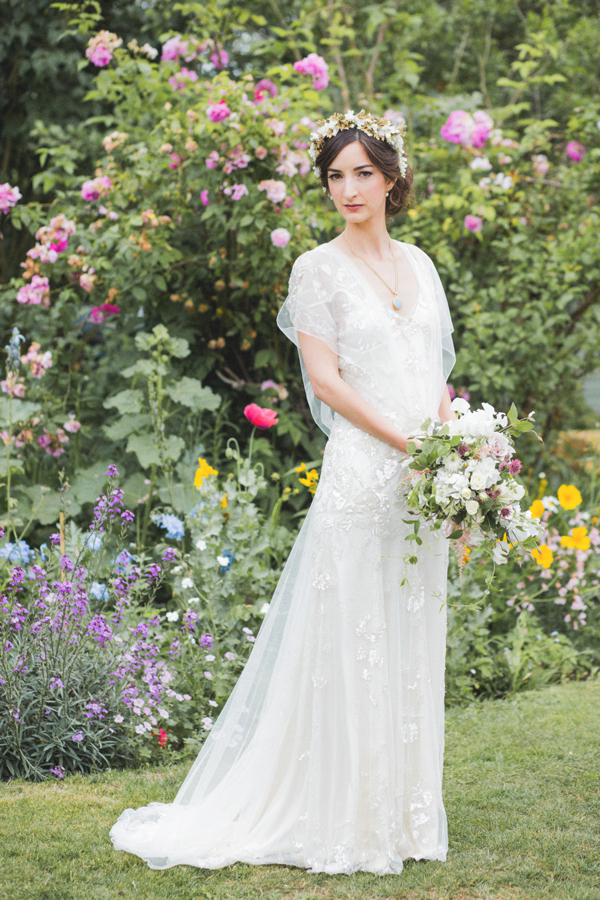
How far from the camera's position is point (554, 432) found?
5859mm

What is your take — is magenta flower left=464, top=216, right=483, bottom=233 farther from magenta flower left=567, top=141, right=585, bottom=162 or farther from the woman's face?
the woman's face

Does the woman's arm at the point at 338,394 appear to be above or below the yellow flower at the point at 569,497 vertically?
above

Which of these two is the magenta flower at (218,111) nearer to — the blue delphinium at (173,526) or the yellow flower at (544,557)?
the blue delphinium at (173,526)

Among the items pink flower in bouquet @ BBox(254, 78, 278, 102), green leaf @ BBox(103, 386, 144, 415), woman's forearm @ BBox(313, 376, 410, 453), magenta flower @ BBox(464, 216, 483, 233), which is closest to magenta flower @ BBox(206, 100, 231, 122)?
pink flower in bouquet @ BBox(254, 78, 278, 102)

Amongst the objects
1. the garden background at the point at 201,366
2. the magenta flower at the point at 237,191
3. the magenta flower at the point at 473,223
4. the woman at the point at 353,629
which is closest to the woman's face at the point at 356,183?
the woman at the point at 353,629

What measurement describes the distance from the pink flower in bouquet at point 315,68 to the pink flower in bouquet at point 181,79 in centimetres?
55

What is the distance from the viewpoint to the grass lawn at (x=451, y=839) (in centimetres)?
239

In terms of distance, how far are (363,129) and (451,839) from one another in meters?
2.07

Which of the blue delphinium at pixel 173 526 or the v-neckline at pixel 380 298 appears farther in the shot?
the blue delphinium at pixel 173 526

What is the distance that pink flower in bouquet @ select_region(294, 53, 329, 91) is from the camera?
4.62 metres

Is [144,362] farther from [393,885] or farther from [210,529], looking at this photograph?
[393,885]

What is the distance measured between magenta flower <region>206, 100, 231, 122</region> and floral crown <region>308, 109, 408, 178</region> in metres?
1.69

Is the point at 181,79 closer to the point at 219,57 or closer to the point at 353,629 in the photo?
the point at 219,57

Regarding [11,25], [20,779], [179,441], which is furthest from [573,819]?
[11,25]
